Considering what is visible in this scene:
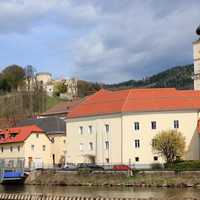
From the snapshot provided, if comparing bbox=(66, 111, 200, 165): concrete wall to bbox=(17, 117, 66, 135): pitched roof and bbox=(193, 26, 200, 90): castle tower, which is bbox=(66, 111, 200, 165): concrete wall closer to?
bbox=(193, 26, 200, 90): castle tower

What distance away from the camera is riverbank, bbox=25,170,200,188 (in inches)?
2530

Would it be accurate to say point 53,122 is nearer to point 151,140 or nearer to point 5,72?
point 151,140

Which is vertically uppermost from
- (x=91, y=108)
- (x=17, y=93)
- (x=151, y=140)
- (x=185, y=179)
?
(x=17, y=93)

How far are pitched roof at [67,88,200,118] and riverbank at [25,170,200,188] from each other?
53.9 feet

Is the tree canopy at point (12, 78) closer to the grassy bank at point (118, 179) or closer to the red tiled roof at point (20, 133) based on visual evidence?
the red tiled roof at point (20, 133)

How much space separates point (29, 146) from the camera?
9706 cm

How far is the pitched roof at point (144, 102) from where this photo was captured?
282 ft

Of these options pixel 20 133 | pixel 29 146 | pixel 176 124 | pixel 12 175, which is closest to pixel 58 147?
pixel 29 146

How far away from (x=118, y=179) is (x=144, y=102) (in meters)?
21.1

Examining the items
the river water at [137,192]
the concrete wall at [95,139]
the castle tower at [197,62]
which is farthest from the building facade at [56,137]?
the river water at [137,192]

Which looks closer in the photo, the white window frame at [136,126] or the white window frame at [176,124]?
the white window frame at [176,124]

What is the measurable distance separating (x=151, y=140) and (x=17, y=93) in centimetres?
8909

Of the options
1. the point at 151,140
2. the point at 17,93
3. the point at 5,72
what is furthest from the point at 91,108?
the point at 5,72

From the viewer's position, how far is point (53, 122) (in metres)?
109
